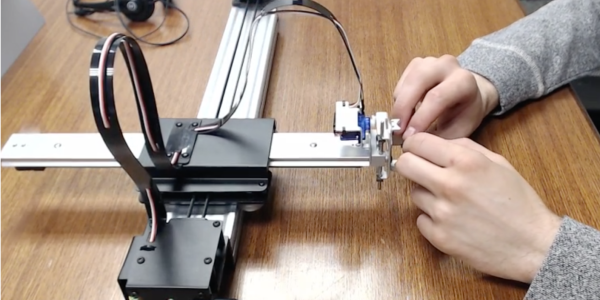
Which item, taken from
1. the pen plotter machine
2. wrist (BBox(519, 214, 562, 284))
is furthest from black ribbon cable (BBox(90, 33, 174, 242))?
wrist (BBox(519, 214, 562, 284))

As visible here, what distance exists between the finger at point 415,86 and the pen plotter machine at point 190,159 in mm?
41

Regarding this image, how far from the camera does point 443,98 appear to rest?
69 cm

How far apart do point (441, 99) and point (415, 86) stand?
0.13 feet

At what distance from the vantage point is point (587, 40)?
0.83 meters

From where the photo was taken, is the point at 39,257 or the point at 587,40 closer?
the point at 39,257

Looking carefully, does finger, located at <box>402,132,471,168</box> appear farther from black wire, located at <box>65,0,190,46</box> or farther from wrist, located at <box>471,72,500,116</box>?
black wire, located at <box>65,0,190,46</box>

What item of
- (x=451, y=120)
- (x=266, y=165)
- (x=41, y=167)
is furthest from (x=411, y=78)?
(x=41, y=167)

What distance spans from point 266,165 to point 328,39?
1.32 feet

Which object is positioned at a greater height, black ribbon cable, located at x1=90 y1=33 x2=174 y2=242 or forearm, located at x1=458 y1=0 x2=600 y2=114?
black ribbon cable, located at x1=90 y1=33 x2=174 y2=242

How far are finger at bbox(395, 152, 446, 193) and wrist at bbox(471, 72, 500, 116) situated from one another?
7.8 inches

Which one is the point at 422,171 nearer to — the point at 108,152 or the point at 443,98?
the point at 443,98

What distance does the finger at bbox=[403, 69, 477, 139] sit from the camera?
27.2 inches

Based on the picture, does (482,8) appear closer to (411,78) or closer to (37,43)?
(411,78)

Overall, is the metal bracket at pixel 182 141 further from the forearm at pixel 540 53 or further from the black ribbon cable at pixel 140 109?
the forearm at pixel 540 53
